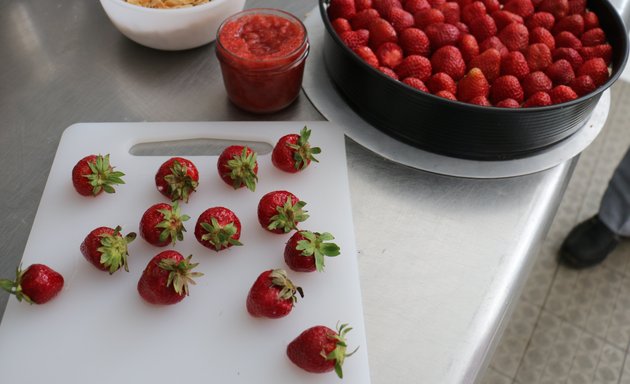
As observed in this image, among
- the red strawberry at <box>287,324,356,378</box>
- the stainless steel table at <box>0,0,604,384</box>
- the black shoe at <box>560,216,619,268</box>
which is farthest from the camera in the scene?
the black shoe at <box>560,216,619,268</box>

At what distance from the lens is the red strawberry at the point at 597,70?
1066mm

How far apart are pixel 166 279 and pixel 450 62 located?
0.63 metres

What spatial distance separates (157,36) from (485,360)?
0.84m

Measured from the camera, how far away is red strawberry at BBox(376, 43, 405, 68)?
109 centimetres

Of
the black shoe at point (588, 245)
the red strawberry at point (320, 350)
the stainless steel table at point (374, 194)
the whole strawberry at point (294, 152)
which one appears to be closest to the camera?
the red strawberry at point (320, 350)

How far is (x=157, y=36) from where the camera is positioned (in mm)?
1168

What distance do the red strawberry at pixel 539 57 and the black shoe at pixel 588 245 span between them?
35.3 inches

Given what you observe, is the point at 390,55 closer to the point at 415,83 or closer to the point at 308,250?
the point at 415,83

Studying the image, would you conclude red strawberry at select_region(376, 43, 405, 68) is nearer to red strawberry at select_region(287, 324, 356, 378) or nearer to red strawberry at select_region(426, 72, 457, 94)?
red strawberry at select_region(426, 72, 457, 94)

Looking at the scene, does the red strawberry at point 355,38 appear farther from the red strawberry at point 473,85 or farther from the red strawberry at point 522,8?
the red strawberry at point 522,8

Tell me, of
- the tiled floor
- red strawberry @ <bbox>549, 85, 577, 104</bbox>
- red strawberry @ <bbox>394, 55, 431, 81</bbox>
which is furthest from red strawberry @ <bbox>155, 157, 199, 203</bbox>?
the tiled floor

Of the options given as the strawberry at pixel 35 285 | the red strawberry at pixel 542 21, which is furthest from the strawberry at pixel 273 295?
the red strawberry at pixel 542 21

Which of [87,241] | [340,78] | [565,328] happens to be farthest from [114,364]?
[565,328]

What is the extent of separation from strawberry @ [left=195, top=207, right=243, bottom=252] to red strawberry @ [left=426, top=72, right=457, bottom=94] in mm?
420
